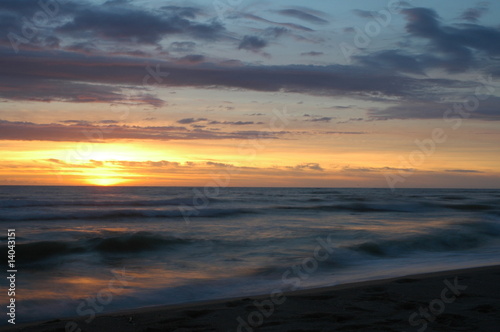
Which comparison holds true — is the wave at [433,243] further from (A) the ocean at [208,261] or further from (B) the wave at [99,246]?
(B) the wave at [99,246]

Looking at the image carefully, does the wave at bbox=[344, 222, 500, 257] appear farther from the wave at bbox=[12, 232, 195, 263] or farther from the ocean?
the wave at bbox=[12, 232, 195, 263]

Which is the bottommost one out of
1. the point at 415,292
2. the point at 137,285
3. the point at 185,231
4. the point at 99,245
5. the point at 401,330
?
the point at 401,330

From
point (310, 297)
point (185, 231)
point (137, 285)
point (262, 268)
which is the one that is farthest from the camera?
point (185, 231)

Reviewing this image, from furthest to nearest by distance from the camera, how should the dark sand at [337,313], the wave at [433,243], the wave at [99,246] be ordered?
the wave at [433,243] → the wave at [99,246] → the dark sand at [337,313]

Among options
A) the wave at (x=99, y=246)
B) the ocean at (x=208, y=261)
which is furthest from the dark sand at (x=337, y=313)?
the wave at (x=99, y=246)

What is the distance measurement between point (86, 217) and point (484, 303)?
922 inches

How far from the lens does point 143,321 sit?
17.3 feet

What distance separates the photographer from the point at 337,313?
17.5 ft

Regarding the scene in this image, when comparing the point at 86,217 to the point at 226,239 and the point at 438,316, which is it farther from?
the point at 438,316

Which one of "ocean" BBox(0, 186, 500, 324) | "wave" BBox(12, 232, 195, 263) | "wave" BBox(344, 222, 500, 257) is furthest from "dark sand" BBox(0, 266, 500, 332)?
"wave" BBox(12, 232, 195, 263)

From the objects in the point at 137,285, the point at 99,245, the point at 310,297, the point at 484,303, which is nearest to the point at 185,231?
the point at 99,245

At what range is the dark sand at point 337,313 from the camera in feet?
16.0

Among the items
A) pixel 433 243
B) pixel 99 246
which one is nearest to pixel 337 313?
pixel 99 246

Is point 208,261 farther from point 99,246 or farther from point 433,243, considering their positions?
point 433,243
